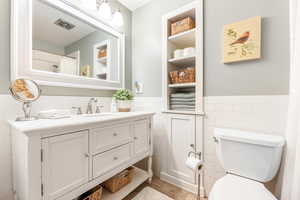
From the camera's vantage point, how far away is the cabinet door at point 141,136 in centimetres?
134

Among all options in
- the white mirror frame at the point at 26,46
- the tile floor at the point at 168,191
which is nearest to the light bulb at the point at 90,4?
the white mirror frame at the point at 26,46

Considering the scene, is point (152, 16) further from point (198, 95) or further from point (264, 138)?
point (264, 138)

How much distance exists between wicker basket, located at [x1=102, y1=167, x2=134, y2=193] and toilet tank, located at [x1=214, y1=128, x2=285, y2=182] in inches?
36.8

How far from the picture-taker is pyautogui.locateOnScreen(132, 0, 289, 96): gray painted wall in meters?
1.01

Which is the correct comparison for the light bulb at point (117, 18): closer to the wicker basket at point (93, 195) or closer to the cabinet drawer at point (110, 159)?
the cabinet drawer at point (110, 159)

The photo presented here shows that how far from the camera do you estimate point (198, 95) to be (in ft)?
4.48

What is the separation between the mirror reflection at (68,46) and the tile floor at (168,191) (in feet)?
4.31

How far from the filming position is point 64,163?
822 millimetres

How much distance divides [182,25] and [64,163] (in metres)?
1.67

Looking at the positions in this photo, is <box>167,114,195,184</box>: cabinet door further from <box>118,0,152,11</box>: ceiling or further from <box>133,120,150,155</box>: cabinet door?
<box>118,0,152,11</box>: ceiling

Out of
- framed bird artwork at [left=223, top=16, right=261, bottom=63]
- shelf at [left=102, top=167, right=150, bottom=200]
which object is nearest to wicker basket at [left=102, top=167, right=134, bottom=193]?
shelf at [left=102, top=167, right=150, bottom=200]

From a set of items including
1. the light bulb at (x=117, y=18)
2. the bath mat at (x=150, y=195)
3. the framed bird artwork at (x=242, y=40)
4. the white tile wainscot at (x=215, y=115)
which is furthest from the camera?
the light bulb at (x=117, y=18)

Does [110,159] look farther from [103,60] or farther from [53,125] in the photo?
[103,60]

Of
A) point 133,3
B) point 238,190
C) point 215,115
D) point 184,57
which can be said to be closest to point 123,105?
point 184,57
